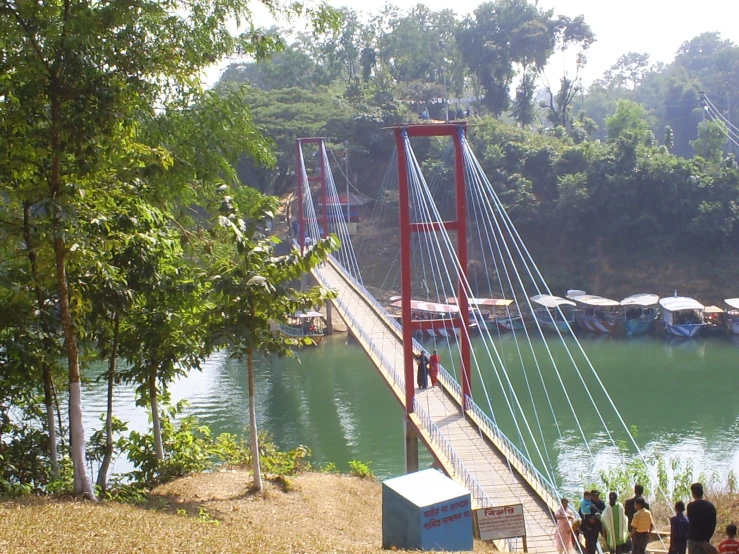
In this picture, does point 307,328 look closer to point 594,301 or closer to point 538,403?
point 594,301

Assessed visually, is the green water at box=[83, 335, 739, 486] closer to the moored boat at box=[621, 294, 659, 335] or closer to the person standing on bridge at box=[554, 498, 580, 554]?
the moored boat at box=[621, 294, 659, 335]

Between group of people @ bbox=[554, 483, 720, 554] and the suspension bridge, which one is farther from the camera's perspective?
the suspension bridge

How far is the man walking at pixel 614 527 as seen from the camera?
21.6 ft

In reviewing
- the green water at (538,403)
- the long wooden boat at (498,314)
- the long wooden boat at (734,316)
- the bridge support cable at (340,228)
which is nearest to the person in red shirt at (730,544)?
the green water at (538,403)

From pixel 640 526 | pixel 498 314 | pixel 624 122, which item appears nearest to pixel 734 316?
pixel 498 314

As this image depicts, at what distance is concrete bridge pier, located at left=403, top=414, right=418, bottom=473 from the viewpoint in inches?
471

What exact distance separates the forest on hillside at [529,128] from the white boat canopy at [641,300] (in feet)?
11.8

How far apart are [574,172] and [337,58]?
17316 mm

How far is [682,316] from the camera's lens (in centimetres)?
2595

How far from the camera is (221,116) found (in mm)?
7977

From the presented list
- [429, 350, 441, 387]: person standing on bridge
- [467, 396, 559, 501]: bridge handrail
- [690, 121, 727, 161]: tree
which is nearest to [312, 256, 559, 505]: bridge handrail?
[467, 396, 559, 501]: bridge handrail

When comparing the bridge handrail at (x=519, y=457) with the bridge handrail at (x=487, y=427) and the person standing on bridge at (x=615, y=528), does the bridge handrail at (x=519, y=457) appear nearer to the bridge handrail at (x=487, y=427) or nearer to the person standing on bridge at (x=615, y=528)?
the bridge handrail at (x=487, y=427)

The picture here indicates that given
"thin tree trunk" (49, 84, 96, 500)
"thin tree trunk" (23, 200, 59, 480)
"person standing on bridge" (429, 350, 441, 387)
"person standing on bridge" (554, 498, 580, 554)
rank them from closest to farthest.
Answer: "thin tree trunk" (49, 84, 96, 500) < "thin tree trunk" (23, 200, 59, 480) < "person standing on bridge" (554, 498, 580, 554) < "person standing on bridge" (429, 350, 441, 387)

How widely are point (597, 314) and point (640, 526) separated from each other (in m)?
21.4
